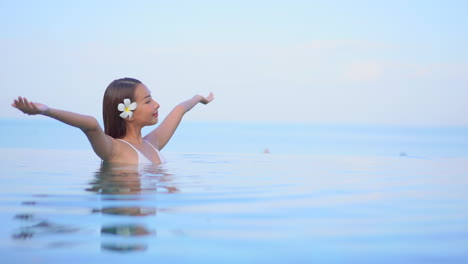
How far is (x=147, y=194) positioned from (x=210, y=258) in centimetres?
169

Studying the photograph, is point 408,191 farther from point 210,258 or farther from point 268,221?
point 210,258

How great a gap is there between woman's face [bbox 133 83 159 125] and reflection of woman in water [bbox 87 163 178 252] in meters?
0.45

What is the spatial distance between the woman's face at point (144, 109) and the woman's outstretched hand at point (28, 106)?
1.60m

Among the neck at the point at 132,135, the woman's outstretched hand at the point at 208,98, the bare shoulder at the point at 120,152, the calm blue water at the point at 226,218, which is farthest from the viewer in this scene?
the woman's outstretched hand at the point at 208,98

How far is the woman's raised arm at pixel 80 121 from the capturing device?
4.28 meters

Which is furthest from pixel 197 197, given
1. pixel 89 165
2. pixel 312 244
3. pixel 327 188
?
pixel 89 165

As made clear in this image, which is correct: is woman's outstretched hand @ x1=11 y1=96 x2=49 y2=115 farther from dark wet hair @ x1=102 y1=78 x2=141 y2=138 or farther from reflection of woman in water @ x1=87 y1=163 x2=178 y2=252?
dark wet hair @ x1=102 y1=78 x2=141 y2=138

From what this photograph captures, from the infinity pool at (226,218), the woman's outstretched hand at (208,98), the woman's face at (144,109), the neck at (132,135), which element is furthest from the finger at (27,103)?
the woman's outstretched hand at (208,98)

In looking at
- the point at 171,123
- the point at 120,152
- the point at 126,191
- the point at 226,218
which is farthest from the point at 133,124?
the point at 226,218

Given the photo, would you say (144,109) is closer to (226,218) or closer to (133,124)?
(133,124)

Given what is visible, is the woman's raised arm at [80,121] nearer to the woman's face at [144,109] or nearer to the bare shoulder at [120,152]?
the bare shoulder at [120,152]

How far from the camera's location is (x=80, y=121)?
482 cm

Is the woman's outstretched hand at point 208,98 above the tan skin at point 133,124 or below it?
above

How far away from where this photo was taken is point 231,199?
3760 mm
